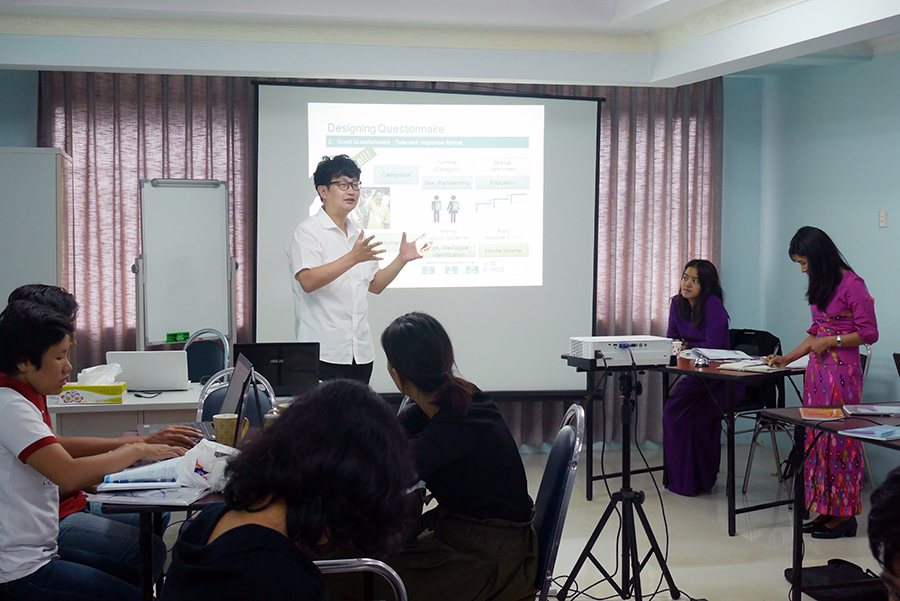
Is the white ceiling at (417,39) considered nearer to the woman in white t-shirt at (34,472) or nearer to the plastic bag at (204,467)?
the woman in white t-shirt at (34,472)

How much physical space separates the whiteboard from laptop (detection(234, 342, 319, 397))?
156 cm

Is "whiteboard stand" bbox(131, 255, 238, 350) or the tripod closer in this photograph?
the tripod

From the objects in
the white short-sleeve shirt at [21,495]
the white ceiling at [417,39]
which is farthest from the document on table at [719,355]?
the white short-sleeve shirt at [21,495]

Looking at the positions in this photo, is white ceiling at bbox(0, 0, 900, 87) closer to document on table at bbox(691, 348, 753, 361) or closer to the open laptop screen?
document on table at bbox(691, 348, 753, 361)

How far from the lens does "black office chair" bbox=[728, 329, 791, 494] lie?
429 centimetres

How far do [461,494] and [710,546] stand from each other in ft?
6.65

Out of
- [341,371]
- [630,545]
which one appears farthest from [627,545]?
[341,371]

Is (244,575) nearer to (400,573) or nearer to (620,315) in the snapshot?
(400,573)

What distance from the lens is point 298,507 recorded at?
974 mm

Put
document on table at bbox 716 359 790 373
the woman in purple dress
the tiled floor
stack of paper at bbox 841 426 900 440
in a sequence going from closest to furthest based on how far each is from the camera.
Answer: stack of paper at bbox 841 426 900 440, the tiled floor, document on table at bbox 716 359 790 373, the woman in purple dress

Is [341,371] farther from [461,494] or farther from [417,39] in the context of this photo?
[417,39]

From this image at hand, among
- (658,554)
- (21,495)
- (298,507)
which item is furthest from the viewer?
(658,554)

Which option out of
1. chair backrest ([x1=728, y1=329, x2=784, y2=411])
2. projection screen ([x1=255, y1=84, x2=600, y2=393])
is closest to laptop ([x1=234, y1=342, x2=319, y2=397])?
projection screen ([x1=255, y1=84, x2=600, y2=393])

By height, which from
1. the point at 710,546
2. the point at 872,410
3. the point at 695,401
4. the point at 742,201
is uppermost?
the point at 742,201
